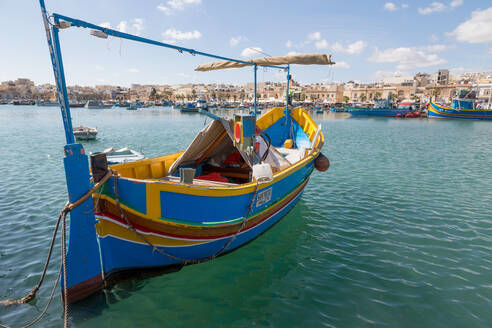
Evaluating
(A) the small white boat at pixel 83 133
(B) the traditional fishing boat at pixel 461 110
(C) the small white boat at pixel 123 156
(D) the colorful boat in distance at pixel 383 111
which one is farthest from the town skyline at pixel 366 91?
(C) the small white boat at pixel 123 156

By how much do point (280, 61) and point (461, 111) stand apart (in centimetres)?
6277

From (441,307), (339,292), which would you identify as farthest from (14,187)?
(441,307)

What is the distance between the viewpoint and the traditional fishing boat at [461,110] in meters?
52.3


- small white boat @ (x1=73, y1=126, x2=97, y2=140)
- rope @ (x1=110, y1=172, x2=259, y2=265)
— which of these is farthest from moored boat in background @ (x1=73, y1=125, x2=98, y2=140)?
rope @ (x1=110, y1=172, x2=259, y2=265)

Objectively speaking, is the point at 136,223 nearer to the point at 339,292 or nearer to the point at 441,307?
the point at 339,292

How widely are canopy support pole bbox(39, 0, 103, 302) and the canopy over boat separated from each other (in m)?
5.56

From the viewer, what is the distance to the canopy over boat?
8172mm

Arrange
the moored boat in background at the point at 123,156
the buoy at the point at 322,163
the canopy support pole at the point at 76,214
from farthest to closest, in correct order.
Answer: the moored boat in background at the point at 123,156, the buoy at the point at 322,163, the canopy support pole at the point at 76,214

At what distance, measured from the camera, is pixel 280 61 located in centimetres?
877

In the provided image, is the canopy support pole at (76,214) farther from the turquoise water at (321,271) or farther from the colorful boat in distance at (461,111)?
the colorful boat in distance at (461,111)

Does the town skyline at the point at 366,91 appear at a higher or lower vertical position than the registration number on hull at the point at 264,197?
higher

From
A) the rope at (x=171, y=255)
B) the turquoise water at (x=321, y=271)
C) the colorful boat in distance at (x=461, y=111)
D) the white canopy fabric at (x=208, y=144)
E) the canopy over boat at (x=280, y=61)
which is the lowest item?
the turquoise water at (x=321, y=271)

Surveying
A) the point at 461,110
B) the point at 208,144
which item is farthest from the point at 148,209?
the point at 461,110

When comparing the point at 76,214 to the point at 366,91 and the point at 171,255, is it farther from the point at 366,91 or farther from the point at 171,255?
the point at 366,91
